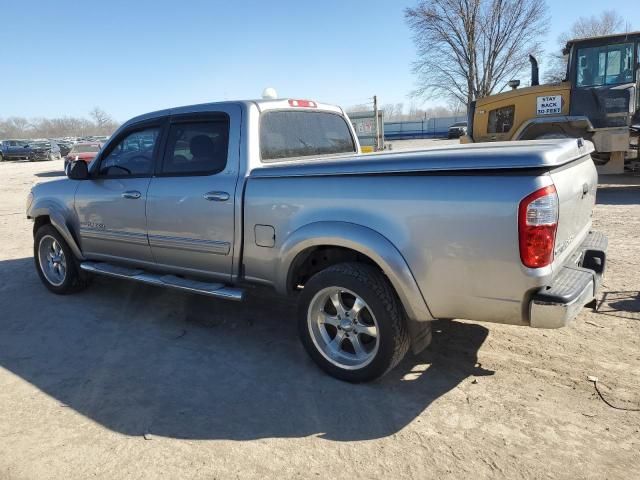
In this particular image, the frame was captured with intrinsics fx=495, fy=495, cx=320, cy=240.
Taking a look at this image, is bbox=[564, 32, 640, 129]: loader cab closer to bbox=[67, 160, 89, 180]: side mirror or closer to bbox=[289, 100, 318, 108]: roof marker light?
bbox=[289, 100, 318, 108]: roof marker light

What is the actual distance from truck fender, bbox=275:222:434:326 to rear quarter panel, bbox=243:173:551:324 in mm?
39

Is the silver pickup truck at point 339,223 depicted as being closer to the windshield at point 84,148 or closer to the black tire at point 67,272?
the black tire at point 67,272

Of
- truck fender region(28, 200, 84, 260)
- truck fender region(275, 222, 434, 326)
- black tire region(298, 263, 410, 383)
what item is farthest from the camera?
truck fender region(28, 200, 84, 260)

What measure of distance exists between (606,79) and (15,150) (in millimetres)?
41985

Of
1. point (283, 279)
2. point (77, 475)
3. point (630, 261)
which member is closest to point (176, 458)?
point (77, 475)

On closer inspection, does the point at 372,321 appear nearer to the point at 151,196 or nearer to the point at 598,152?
the point at 151,196

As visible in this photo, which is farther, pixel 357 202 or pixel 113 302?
pixel 113 302

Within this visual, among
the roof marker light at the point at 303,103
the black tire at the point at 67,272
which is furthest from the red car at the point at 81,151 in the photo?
the roof marker light at the point at 303,103

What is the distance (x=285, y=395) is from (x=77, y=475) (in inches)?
50.1

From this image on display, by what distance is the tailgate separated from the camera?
280cm

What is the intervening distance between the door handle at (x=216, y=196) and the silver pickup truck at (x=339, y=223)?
1 cm

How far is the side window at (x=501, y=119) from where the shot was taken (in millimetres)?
11684

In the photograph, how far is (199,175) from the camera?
4062mm

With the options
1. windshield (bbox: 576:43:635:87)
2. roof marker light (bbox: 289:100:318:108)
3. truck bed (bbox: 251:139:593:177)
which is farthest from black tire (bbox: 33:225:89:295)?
windshield (bbox: 576:43:635:87)
